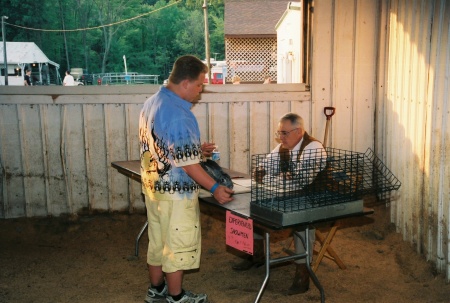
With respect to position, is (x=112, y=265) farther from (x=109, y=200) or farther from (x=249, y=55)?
(x=249, y=55)

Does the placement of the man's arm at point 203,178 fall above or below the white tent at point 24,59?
below

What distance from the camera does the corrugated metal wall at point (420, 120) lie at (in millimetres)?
4266

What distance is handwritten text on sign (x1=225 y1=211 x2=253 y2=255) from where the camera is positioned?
10.5 feet

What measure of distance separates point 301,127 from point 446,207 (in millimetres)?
1493

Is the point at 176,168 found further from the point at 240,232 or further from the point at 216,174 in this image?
the point at 240,232

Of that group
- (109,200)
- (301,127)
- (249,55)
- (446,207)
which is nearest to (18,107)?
(109,200)

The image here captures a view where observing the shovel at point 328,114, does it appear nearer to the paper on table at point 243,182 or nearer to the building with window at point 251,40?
the paper on table at point 243,182

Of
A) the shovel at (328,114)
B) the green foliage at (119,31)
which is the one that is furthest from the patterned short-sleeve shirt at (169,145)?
the green foliage at (119,31)

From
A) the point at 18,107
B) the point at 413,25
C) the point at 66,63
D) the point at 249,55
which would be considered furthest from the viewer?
the point at 66,63

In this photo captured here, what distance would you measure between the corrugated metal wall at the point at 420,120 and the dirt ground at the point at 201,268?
0.30 m

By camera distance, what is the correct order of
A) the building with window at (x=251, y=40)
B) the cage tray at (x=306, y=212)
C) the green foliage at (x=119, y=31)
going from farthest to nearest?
the green foliage at (x=119, y=31) → the building with window at (x=251, y=40) → the cage tray at (x=306, y=212)

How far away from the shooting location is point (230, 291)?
4.37 metres

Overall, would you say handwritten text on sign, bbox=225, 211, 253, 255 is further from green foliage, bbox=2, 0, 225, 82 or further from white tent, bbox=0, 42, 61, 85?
white tent, bbox=0, 42, 61, 85

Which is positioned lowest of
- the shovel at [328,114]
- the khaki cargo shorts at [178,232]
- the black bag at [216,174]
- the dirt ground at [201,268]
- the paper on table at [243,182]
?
the dirt ground at [201,268]
